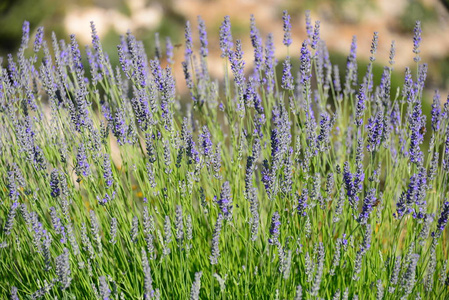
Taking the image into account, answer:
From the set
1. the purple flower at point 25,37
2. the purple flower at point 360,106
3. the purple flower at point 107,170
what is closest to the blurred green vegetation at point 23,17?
the purple flower at point 25,37

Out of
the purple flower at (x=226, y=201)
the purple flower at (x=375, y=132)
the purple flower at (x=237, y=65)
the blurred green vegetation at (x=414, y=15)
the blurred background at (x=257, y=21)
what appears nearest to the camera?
the purple flower at (x=226, y=201)

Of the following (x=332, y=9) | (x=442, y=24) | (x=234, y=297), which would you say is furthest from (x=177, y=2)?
(x=234, y=297)

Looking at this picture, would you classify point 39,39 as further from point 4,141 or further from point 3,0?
point 3,0

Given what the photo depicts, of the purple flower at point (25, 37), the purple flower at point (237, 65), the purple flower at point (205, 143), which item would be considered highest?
the purple flower at point (25, 37)

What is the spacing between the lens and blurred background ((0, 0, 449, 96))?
523 centimetres

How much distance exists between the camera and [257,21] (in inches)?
206

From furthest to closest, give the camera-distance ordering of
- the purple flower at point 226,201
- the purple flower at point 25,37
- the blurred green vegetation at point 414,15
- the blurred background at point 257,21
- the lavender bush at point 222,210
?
the blurred green vegetation at point 414,15 < the blurred background at point 257,21 < the purple flower at point 25,37 < the lavender bush at point 222,210 < the purple flower at point 226,201

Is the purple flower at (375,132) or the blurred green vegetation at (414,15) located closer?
the purple flower at (375,132)

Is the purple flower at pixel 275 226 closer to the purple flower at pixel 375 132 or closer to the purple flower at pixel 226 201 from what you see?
the purple flower at pixel 226 201

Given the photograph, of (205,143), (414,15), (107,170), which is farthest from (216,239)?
(414,15)

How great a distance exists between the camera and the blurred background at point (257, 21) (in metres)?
5.23

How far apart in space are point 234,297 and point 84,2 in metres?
3.89

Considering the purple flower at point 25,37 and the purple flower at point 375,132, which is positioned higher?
the purple flower at point 25,37

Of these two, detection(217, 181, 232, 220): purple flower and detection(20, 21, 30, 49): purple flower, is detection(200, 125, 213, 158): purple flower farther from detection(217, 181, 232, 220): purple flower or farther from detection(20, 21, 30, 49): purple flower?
detection(20, 21, 30, 49): purple flower
